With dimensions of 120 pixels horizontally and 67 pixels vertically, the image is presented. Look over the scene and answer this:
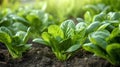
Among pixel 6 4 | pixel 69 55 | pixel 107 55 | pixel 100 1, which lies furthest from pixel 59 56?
pixel 6 4

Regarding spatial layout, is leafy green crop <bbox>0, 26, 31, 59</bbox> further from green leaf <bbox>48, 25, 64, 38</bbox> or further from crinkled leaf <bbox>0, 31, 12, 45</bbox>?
green leaf <bbox>48, 25, 64, 38</bbox>

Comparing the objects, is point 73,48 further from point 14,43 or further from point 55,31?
point 14,43

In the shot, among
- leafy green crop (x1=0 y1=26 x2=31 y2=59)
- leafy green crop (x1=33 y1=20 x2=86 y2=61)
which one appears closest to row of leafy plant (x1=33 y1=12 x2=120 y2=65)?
leafy green crop (x1=33 y1=20 x2=86 y2=61)

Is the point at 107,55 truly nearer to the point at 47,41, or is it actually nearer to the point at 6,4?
the point at 47,41

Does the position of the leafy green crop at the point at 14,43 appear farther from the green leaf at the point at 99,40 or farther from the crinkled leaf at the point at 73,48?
the green leaf at the point at 99,40

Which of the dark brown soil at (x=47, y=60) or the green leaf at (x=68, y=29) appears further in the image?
the green leaf at (x=68, y=29)

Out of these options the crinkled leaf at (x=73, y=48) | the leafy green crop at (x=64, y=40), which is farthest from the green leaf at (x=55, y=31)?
the crinkled leaf at (x=73, y=48)

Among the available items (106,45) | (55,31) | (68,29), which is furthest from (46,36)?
(106,45)
